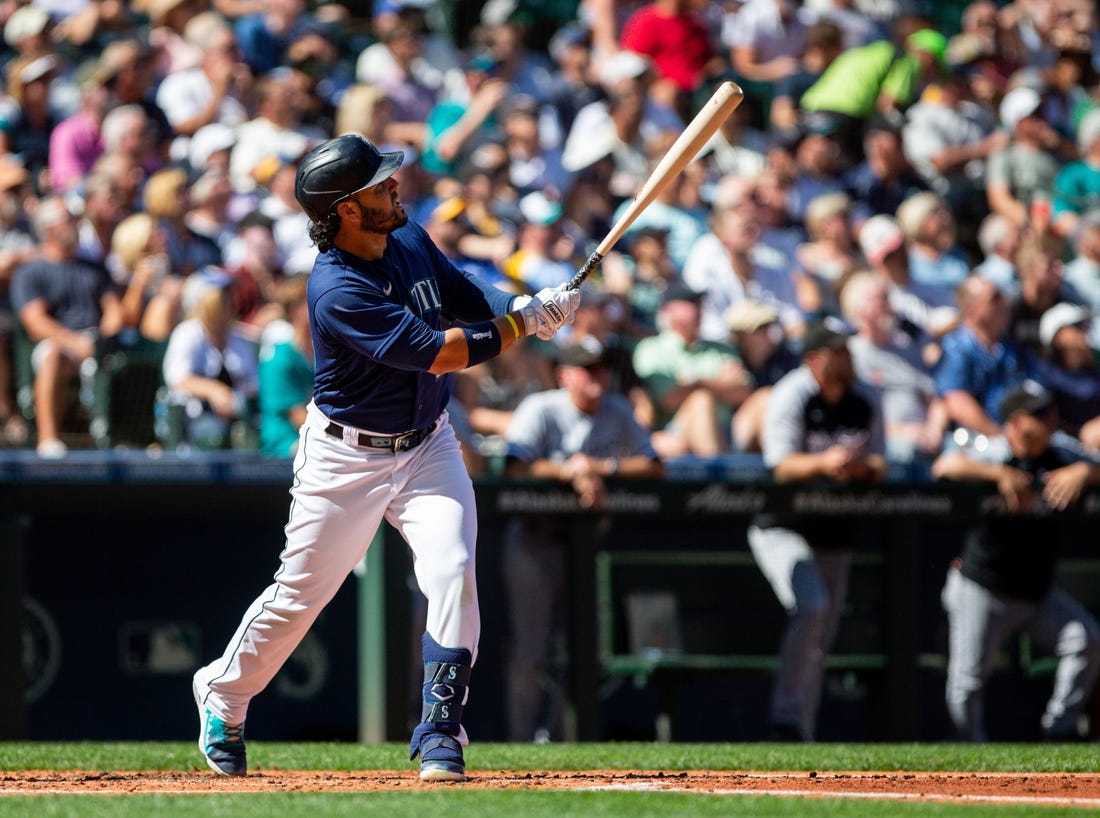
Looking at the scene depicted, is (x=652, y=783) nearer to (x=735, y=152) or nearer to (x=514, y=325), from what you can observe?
(x=514, y=325)

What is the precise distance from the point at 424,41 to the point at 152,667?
5.25 meters

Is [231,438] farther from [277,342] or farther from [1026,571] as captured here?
[1026,571]

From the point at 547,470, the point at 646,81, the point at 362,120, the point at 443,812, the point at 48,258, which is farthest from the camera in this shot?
the point at 646,81

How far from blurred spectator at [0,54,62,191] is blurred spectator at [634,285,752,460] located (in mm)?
3738

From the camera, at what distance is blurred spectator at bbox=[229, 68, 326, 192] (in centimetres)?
1074

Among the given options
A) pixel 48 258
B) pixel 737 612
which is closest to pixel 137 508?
pixel 48 258

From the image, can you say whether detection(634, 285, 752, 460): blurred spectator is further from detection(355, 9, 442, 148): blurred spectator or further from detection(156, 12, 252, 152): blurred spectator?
detection(156, 12, 252, 152): blurred spectator

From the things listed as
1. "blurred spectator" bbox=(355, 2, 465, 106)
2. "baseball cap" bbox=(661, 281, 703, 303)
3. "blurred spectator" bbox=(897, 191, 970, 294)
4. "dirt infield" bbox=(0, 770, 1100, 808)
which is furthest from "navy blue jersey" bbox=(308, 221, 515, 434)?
"blurred spectator" bbox=(355, 2, 465, 106)

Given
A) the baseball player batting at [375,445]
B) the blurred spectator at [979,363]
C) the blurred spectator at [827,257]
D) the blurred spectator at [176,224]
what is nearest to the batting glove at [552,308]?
the baseball player batting at [375,445]

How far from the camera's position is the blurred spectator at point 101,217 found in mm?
9758

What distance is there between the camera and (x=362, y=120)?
10852 mm

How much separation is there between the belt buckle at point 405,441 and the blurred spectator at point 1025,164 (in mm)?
7335

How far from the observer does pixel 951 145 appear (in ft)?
40.7

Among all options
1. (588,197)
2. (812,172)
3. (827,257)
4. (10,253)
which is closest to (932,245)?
(827,257)
